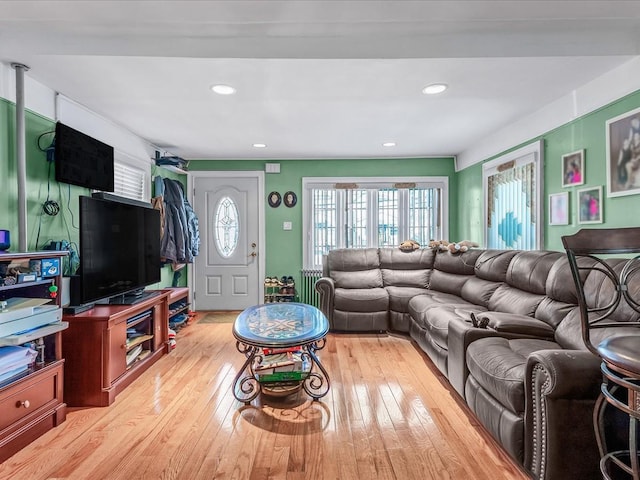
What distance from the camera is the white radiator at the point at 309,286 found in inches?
195

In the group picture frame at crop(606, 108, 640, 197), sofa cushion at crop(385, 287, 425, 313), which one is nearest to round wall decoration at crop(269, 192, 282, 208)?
sofa cushion at crop(385, 287, 425, 313)

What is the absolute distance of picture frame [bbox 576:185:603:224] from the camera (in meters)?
2.44

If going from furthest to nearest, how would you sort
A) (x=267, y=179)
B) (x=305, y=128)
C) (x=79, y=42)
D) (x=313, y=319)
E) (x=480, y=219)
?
(x=267, y=179) → (x=480, y=219) → (x=305, y=128) → (x=313, y=319) → (x=79, y=42)

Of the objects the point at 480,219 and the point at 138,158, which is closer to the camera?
the point at 138,158

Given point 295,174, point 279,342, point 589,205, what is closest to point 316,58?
point 279,342

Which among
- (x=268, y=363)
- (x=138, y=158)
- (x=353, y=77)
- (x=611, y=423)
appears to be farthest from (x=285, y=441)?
(x=138, y=158)

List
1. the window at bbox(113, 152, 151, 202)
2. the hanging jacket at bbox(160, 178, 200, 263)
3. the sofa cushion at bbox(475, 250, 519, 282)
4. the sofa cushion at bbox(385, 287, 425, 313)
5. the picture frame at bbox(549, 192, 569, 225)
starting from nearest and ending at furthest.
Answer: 1. the picture frame at bbox(549, 192, 569, 225)
2. the sofa cushion at bbox(475, 250, 519, 282)
3. the window at bbox(113, 152, 151, 202)
4. the sofa cushion at bbox(385, 287, 425, 313)
5. the hanging jacket at bbox(160, 178, 200, 263)

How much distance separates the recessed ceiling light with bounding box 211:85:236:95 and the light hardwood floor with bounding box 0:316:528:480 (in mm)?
2238

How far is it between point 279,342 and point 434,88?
84.9 inches

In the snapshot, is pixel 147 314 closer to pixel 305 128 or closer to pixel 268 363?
pixel 268 363

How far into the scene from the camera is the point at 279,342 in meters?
2.03

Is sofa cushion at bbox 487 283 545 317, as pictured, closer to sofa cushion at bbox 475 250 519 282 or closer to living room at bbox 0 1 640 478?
sofa cushion at bbox 475 250 519 282

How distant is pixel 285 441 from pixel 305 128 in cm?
284

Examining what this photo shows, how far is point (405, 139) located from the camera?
13.1 feet
